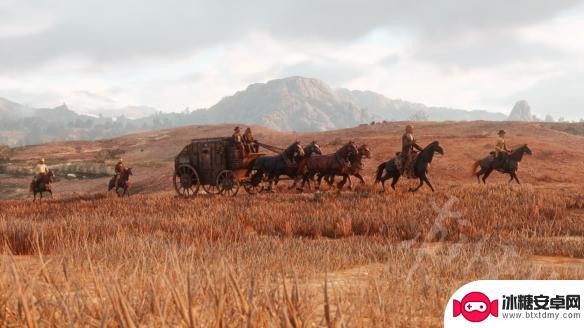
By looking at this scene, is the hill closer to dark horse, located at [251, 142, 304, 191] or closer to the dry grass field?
dark horse, located at [251, 142, 304, 191]

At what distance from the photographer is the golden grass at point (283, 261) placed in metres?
2.48

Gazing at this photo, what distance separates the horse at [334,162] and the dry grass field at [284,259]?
1.64 meters

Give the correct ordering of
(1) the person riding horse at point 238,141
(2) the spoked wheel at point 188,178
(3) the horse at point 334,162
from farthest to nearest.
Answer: (2) the spoked wheel at point 188,178 < (1) the person riding horse at point 238,141 < (3) the horse at point 334,162

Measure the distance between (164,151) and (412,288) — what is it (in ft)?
214

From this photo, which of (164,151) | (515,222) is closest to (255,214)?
(515,222)

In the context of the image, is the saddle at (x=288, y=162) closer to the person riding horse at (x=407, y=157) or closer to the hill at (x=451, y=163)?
the person riding horse at (x=407, y=157)

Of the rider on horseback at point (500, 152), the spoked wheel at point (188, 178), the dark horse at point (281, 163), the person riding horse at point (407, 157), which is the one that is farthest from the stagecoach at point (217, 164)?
the rider on horseback at point (500, 152)

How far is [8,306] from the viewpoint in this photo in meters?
2.89

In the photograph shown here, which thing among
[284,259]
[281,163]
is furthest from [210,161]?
[284,259]

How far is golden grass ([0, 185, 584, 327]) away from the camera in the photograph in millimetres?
2479

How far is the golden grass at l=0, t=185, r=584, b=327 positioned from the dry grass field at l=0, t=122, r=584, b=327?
2cm

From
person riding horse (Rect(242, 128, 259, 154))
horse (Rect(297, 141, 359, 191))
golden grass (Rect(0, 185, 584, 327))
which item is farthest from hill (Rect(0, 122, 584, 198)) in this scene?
golden grass (Rect(0, 185, 584, 327))

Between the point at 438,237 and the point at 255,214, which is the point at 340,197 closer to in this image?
the point at 255,214

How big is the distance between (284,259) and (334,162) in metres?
11.8
